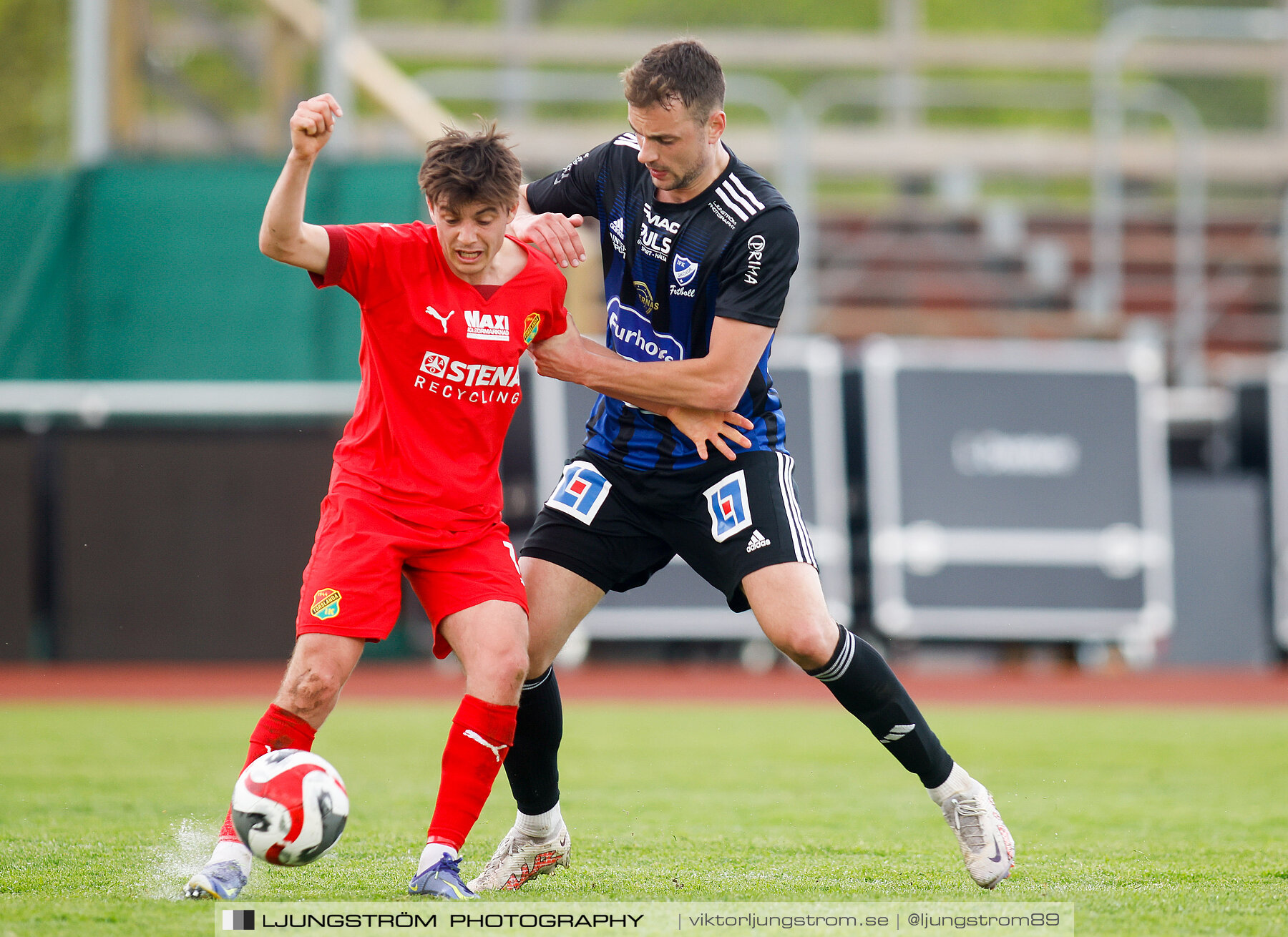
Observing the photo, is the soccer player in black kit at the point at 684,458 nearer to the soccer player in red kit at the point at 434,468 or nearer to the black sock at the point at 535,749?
the black sock at the point at 535,749

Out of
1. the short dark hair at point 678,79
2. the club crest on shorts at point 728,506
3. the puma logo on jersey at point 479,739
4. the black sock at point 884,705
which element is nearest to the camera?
the puma logo on jersey at point 479,739

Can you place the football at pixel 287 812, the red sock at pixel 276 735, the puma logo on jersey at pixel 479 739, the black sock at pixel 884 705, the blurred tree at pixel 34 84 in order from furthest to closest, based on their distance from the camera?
the blurred tree at pixel 34 84 → the black sock at pixel 884 705 → the puma logo on jersey at pixel 479 739 → the red sock at pixel 276 735 → the football at pixel 287 812

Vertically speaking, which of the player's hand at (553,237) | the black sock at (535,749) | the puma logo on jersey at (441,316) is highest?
the player's hand at (553,237)

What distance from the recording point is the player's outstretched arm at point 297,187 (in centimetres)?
394

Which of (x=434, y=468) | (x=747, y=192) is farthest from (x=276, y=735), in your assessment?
(x=747, y=192)

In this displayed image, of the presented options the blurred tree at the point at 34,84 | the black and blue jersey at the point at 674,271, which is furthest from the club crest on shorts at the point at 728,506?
the blurred tree at the point at 34,84

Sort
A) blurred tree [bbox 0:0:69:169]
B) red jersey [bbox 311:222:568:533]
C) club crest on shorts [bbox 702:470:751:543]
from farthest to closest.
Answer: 1. blurred tree [bbox 0:0:69:169]
2. club crest on shorts [bbox 702:470:751:543]
3. red jersey [bbox 311:222:568:533]

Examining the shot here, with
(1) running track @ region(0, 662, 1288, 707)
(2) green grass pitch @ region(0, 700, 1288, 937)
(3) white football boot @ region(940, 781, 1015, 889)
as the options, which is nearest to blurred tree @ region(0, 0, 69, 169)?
(1) running track @ region(0, 662, 1288, 707)

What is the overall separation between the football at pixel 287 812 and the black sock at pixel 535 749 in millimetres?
818

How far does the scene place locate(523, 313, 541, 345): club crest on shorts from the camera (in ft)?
14.6

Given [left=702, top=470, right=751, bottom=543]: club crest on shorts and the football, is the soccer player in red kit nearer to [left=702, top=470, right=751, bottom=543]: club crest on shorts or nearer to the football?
the football

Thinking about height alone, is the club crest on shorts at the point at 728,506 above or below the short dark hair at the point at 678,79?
below

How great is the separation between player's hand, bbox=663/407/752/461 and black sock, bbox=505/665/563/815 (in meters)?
0.86

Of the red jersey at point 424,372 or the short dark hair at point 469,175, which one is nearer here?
the short dark hair at point 469,175
